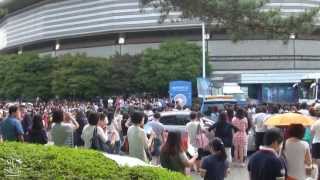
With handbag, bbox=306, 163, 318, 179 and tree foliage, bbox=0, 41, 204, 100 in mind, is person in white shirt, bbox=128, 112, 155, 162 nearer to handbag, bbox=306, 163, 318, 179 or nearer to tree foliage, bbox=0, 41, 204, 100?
handbag, bbox=306, 163, 318, 179

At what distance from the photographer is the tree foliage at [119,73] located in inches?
2418

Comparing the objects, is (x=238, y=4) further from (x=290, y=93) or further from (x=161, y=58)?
(x=290, y=93)

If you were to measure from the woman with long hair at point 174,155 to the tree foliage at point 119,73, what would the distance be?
51696 millimetres

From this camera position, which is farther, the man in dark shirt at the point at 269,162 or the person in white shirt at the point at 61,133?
the person in white shirt at the point at 61,133

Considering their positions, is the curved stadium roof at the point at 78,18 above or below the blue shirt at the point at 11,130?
above

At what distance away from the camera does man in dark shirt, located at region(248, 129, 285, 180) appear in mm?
7820

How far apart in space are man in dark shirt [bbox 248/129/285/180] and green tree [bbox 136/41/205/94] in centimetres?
5258

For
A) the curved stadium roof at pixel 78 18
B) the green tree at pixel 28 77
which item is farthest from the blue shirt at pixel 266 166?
the curved stadium roof at pixel 78 18

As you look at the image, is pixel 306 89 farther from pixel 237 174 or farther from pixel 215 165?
pixel 215 165

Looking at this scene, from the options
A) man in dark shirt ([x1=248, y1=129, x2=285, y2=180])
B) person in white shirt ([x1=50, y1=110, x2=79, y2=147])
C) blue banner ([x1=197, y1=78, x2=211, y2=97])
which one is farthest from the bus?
man in dark shirt ([x1=248, y1=129, x2=285, y2=180])

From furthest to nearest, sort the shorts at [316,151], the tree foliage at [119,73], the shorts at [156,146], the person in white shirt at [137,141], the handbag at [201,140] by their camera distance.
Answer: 1. the tree foliage at [119,73]
2. the handbag at [201,140]
3. the shorts at [156,146]
4. the shorts at [316,151]
5. the person in white shirt at [137,141]

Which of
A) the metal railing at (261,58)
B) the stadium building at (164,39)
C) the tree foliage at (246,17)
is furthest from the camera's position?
the metal railing at (261,58)

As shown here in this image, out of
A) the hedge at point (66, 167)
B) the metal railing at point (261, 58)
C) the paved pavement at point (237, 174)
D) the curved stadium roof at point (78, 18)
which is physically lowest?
the paved pavement at point (237, 174)

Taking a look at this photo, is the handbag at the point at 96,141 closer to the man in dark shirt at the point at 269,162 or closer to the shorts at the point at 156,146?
the shorts at the point at 156,146
